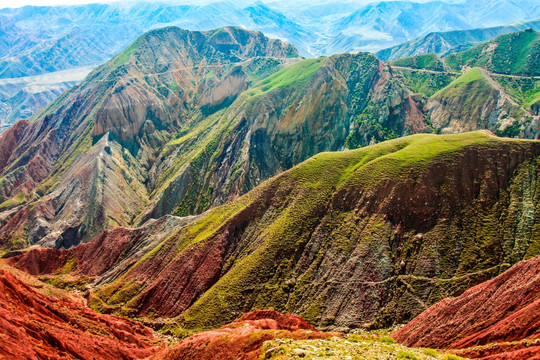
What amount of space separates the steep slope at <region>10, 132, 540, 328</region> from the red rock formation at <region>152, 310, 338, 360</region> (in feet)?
21.8

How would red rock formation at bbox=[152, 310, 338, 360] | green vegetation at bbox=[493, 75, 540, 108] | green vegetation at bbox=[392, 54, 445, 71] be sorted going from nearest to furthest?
1. red rock formation at bbox=[152, 310, 338, 360]
2. green vegetation at bbox=[493, 75, 540, 108]
3. green vegetation at bbox=[392, 54, 445, 71]

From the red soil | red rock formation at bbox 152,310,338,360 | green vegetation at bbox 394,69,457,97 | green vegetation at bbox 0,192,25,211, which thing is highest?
green vegetation at bbox 394,69,457,97

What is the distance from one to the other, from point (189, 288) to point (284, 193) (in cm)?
2555

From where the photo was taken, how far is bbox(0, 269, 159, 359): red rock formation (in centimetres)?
3838

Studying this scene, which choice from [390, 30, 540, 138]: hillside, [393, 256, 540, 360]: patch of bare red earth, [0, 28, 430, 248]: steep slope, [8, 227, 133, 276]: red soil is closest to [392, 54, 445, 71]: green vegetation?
[390, 30, 540, 138]: hillside

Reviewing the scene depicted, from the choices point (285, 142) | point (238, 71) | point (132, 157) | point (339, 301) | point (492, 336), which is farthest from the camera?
point (238, 71)

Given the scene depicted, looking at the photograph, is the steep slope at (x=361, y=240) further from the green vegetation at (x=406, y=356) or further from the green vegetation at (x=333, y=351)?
the green vegetation at (x=406, y=356)

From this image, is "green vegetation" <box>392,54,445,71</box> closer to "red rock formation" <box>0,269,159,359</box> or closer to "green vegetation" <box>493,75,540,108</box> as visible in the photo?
"green vegetation" <box>493,75,540,108</box>

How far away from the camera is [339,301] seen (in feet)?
189

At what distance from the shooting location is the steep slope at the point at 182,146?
409 ft

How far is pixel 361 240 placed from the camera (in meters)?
61.8

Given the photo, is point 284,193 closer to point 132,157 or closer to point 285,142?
point 285,142

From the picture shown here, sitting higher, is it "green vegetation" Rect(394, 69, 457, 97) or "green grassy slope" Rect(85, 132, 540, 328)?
"green vegetation" Rect(394, 69, 457, 97)

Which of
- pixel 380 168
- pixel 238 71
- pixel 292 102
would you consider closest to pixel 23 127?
pixel 238 71
